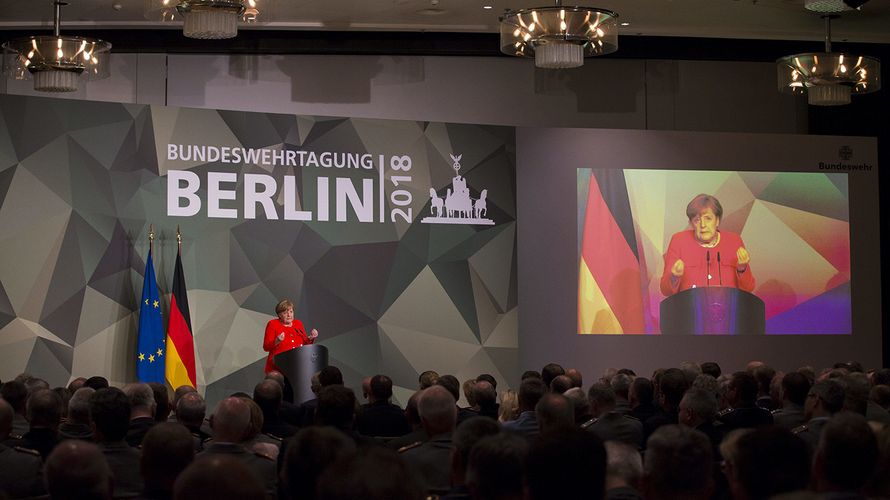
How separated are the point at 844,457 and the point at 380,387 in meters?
3.75

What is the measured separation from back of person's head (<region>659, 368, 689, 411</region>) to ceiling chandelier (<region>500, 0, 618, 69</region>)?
3255 mm

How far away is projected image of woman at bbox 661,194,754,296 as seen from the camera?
1201 cm

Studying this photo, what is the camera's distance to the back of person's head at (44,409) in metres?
4.95

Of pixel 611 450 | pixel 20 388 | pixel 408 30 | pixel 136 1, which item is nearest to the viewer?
pixel 611 450

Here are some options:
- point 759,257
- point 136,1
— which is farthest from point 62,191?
point 759,257

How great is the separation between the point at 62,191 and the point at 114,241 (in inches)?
24.1

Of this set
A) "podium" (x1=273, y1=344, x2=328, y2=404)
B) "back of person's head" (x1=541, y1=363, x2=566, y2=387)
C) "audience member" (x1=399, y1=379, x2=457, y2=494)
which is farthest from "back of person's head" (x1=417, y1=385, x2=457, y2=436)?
"podium" (x1=273, y1=344, x2=328, y2=404)

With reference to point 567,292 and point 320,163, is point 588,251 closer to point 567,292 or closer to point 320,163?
point 567,292

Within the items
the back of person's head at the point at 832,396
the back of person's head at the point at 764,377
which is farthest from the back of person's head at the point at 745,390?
the back of person's head at the point at 764,377

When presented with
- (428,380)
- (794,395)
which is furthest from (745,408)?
(428,380)

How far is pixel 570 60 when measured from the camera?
28.9 ft

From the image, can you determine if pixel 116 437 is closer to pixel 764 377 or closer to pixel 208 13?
pixel 208 13

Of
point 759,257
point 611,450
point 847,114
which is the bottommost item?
point 611,450

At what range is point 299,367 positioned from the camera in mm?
9023
